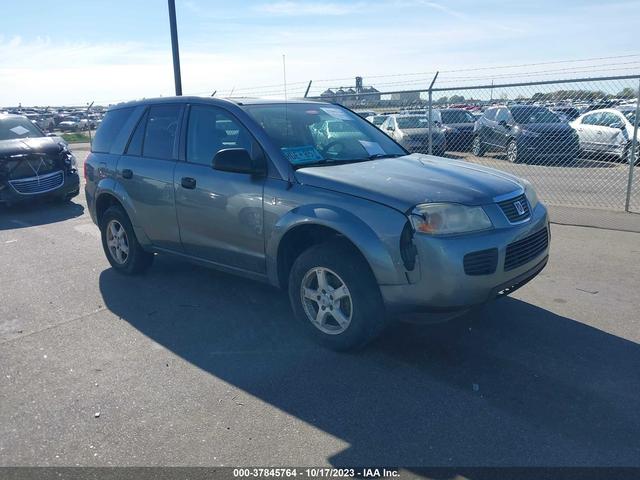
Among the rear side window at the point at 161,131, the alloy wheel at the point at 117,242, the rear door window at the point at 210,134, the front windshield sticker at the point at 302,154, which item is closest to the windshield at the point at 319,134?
the front windshield sticker at the point at 302,154

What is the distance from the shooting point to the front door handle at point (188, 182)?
16.3 feet

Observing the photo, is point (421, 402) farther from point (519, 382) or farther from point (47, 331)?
point (47, 331)

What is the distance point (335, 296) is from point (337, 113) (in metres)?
2.10

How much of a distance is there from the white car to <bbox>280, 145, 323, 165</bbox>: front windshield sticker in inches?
334

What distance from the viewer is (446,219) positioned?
3.72 metres

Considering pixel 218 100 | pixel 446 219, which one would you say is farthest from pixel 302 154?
pixel 446 219

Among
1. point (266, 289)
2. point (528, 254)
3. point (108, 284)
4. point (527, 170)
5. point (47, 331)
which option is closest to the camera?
point (528, 254)

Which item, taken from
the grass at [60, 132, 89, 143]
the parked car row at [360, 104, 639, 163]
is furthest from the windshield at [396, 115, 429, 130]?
the grass at [60, 132, 89, 143]

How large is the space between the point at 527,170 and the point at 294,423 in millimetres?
10351

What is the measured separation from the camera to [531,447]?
301cm

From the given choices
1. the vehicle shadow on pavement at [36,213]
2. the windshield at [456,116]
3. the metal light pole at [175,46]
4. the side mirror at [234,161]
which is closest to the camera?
the side mirror at [234,161]

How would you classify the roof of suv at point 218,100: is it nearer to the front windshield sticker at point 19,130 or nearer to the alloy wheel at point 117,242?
the alloy wheel at point 117,242

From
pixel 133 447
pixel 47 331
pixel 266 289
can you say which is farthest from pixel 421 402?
pixel 47 331

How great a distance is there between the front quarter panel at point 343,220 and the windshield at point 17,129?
8261mm
